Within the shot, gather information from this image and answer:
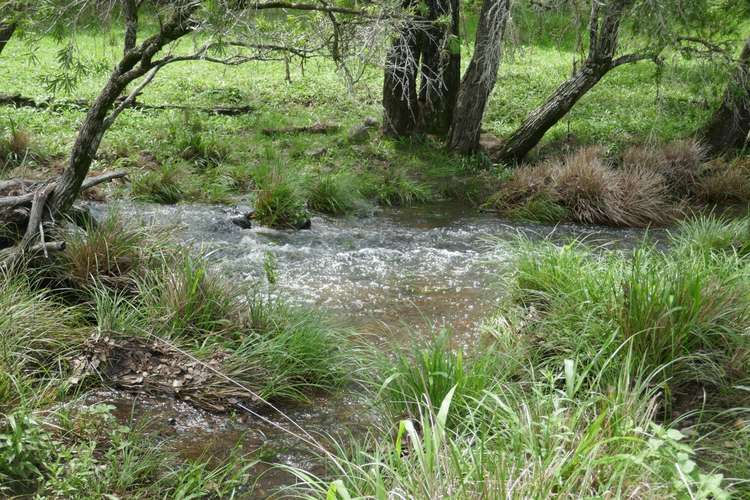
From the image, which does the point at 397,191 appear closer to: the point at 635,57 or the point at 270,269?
the point at 635,57

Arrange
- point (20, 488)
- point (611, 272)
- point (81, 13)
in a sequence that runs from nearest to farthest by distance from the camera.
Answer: point (20, 488) < point (611, 272) < point (81, 13)

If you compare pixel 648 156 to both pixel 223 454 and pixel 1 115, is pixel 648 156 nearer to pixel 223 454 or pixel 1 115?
pixel 223 454

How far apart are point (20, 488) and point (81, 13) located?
4060 millimetres

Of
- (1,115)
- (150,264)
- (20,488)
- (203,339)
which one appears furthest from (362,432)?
(1,115)

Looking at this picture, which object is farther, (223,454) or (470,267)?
(470,267)

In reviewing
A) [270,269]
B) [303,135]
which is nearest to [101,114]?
[270,269]

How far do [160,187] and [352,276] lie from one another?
332cm

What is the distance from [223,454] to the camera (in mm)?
3756

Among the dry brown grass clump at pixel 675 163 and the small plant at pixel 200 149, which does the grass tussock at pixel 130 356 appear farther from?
the dry brown grass clump at pixel 675 163

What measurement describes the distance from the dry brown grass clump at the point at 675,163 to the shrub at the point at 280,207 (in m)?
4.77

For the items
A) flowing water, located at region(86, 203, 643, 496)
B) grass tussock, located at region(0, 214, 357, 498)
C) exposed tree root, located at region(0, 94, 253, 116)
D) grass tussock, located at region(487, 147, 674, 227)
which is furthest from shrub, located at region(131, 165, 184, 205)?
grass tussock, located at region(487, 147, 674, 227)

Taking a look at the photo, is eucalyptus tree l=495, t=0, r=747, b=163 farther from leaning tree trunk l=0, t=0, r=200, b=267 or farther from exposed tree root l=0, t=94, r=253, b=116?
leaning tree trunk l=0, t=0, r=200, b=267

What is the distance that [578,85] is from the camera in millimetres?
10734

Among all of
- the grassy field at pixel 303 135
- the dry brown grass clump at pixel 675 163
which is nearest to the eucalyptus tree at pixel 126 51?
the grassy field at pixel 303 135
